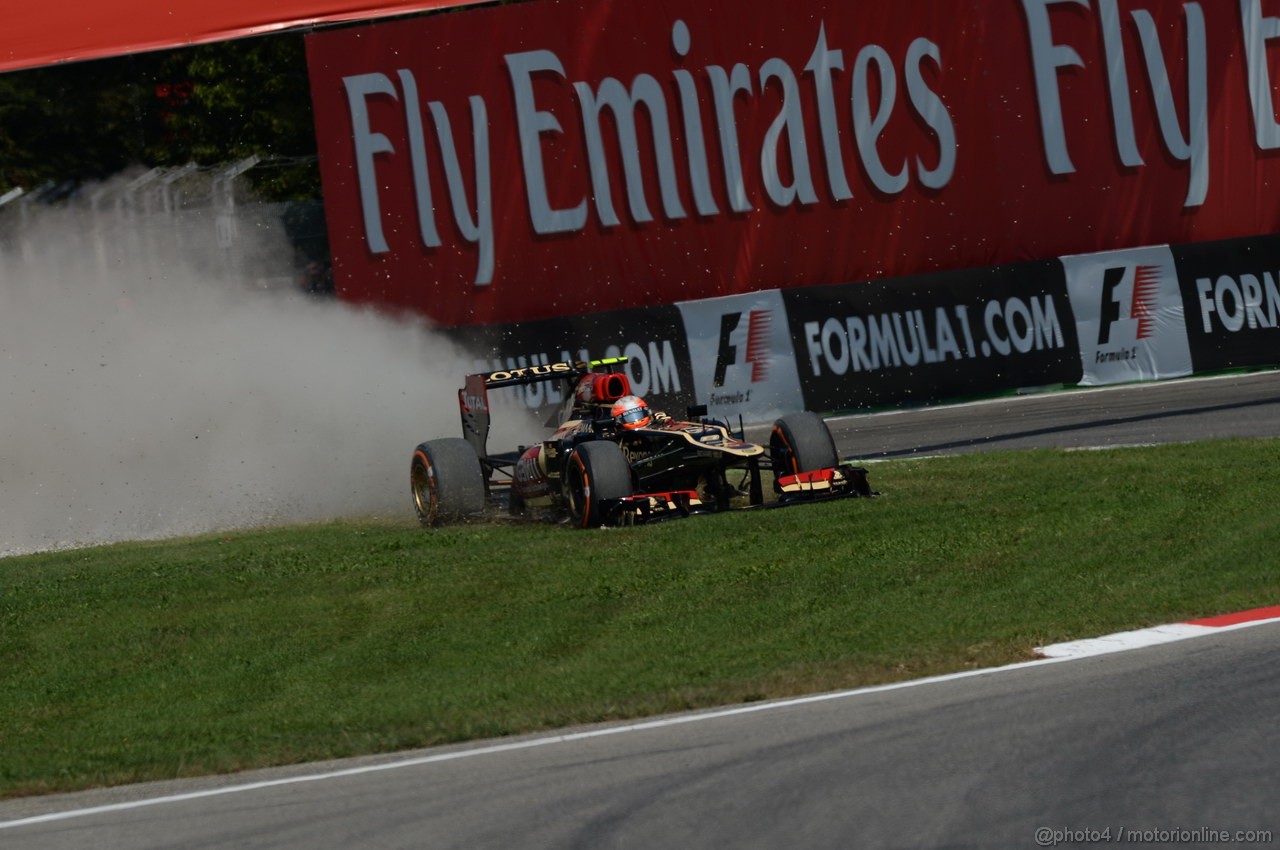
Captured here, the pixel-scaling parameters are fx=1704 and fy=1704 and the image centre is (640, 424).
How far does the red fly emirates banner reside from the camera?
24.9 meters

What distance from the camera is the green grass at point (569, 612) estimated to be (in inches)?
322

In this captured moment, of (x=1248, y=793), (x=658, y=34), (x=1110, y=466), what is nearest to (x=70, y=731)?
(x=1248, y=793)

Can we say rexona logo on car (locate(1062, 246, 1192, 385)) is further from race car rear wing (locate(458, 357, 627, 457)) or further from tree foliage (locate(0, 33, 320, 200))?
tree foliage (locate(0, 33, 320, 200))

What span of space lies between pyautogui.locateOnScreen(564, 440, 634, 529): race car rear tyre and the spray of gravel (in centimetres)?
414

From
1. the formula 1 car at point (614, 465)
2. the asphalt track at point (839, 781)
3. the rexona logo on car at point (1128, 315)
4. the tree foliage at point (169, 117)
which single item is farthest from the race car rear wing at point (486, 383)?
the tree foliage at point (169, 117)

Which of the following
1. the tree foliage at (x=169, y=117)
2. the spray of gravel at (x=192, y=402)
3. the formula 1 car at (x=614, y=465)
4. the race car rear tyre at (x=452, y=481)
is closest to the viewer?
the formula 1 car at (x=614, y=465)

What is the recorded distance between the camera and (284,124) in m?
41.4

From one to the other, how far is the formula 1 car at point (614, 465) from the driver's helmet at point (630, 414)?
0.04 ft

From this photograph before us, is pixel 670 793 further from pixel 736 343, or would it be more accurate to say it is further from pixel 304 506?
pixel 736 343

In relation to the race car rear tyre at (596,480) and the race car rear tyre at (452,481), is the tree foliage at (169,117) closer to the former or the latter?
the race car rear tyre at (452,481)

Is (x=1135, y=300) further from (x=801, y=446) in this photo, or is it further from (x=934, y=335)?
(x=801, y=446)

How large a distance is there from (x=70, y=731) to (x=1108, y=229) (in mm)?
20199

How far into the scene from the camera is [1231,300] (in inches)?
942

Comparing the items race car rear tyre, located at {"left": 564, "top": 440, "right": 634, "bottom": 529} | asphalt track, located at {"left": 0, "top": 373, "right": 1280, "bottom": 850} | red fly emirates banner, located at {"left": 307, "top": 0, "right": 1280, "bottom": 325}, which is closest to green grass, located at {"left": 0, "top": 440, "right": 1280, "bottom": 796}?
race car rear tyre, located at {"left": 564, "top": 440, "right": 634, "bottom": 529}
